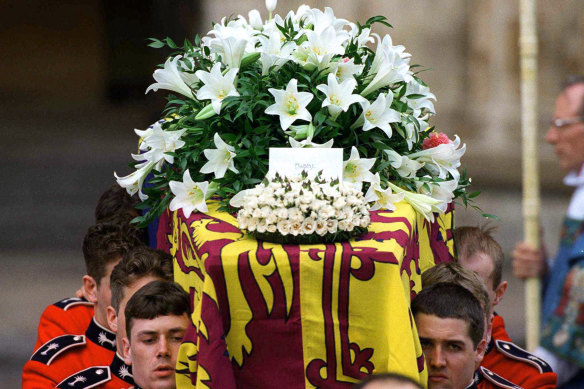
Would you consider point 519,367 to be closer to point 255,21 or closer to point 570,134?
point 255,21

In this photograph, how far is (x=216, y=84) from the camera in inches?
144

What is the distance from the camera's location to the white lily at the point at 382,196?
11.7 ft

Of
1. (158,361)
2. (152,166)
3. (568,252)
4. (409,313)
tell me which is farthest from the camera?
(568,252)

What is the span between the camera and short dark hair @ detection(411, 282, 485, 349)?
3504mm

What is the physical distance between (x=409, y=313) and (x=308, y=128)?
0.67 m

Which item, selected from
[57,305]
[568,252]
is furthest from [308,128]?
→ [568,252]

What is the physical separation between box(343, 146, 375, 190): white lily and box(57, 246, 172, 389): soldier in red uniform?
76 cm

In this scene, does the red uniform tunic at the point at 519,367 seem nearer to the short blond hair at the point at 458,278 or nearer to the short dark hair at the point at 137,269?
the short blond hair at the point at 458,278

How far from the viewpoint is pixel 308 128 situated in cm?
357

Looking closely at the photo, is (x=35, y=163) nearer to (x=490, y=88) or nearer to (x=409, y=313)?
(x=490, y=88)

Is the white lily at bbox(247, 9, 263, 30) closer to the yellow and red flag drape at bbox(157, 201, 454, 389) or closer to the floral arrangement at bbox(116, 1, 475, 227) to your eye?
the floral arrangement at bbox(116, 1, 475, 227)

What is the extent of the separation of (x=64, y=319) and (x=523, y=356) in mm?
1710

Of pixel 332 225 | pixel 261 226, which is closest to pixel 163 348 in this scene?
pixel 261 226

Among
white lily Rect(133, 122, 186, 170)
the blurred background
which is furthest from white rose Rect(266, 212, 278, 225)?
the blurred background
